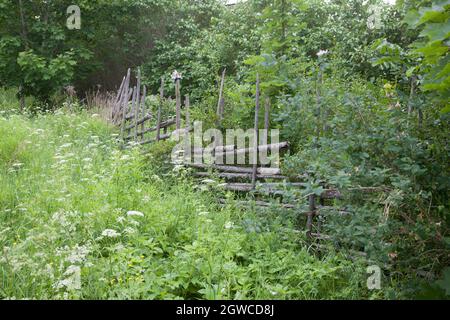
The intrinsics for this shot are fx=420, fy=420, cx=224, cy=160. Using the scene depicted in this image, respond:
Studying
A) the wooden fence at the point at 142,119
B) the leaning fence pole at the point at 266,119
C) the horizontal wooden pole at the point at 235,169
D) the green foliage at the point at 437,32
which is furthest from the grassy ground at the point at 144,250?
the wooden fence at the point at 142,119

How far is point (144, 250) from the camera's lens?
9.61 ft

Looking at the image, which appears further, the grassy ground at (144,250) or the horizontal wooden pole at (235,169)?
the horizontal wooden pole at (235,169)

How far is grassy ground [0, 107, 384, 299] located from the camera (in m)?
2.58

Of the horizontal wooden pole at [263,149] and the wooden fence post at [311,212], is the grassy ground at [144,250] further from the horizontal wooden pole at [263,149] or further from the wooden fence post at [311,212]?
the horizontal wooden pole at [263,149]

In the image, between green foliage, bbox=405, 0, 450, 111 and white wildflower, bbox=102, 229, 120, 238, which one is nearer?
green foliage, bbox=405, 0, 450, 111

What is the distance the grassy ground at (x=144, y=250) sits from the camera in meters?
2.58

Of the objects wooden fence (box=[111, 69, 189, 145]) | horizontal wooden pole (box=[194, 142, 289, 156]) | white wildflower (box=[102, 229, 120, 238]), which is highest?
wooden fence (box=[111, 69, 189, 145])

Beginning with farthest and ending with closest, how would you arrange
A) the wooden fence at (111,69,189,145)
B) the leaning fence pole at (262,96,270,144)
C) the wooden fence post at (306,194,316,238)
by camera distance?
the wooden fence at (111,69,189,145) < the leaning fence pole at (262,96,270,144) < the wooden fence post at (306,194,316,238)

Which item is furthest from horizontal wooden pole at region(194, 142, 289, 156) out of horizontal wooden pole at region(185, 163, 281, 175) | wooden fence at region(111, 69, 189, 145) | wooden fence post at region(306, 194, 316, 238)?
wooden fence at region(111, 69, 189, 145)

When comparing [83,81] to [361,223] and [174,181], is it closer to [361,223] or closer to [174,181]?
[174,181]

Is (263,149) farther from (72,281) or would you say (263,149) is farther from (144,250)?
(72,281)

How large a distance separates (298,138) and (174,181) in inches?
63.8

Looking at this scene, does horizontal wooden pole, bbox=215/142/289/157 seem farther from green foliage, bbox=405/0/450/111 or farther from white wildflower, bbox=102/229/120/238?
green foliage, bbox=405/0/450/111
